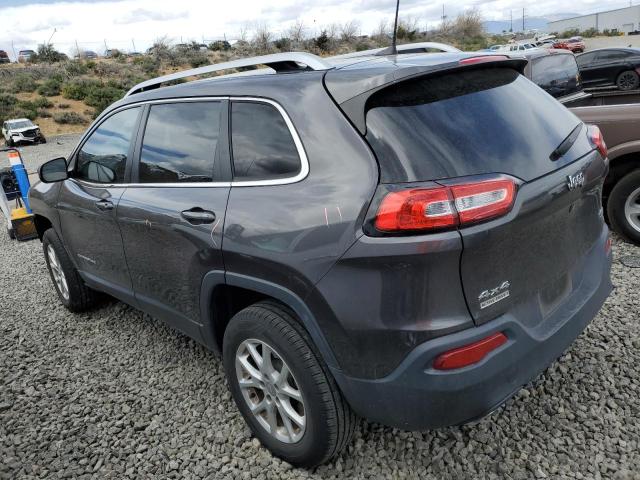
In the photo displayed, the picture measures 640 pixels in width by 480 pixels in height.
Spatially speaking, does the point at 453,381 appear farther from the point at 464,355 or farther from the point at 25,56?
the point at 25,56

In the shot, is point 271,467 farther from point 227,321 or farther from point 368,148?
point 368,148

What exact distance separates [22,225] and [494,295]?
709 cm

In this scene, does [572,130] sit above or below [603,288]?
above

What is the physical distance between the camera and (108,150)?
11.0 feet

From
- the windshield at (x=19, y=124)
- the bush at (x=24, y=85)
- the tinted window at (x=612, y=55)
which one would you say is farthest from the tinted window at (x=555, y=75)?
the bush at (x=24, y=85)

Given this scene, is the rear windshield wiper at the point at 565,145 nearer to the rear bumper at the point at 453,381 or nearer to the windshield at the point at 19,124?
the rear bumper at the point at 453,381

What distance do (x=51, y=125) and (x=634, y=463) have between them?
3233 cm

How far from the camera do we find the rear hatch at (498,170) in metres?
1.80

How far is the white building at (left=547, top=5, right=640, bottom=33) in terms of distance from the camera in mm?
71438

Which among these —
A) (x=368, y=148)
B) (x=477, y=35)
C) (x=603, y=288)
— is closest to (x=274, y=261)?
(x=368, y=148)

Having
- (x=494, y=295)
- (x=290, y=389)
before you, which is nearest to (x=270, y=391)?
(x=290, y=389)

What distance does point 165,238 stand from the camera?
2666 mm

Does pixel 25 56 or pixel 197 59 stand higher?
pixel 25 56

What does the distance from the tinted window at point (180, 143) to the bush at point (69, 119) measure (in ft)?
97.9
